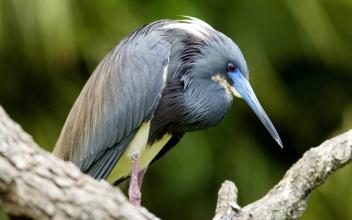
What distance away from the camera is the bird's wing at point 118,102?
326 centimetres

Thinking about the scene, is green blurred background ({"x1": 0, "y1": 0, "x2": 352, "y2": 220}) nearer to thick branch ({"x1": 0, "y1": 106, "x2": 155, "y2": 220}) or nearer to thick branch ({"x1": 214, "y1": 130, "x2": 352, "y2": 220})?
thick branch ({"x1": 214, "y1": 130, "x2": 352, "y2": 220})

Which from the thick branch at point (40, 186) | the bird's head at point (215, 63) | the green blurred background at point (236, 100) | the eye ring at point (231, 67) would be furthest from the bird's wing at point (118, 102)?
the thick branch at point (40, 186)

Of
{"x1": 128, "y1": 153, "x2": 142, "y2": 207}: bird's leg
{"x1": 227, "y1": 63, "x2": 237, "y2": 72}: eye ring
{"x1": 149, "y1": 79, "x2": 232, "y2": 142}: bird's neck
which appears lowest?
{"x1": 128, "y1": 153, "x2": 142, "y2": 207}: bird's leg

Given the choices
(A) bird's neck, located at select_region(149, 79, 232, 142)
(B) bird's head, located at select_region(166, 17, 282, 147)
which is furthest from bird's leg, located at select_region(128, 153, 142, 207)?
(B) bird's head, located at select_region(166, 17, 282, 147)

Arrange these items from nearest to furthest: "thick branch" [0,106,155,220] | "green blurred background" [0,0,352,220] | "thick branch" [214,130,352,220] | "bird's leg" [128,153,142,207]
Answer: "thick branch" [0,106,155,220]
"thick branch" [214,130,352,220]
"bird's leg" [128,153,142,207]
"green blurred background" [0,0,352,220]

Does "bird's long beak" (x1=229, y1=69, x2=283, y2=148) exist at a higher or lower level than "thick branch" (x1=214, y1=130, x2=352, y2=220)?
higher

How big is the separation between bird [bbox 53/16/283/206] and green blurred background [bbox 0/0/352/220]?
1.13 meters

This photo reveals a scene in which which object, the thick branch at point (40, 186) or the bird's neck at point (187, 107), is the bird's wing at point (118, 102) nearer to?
the bird's neck at point (187, 107)

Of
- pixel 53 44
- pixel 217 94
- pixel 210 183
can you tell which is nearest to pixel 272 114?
pixel 210 183

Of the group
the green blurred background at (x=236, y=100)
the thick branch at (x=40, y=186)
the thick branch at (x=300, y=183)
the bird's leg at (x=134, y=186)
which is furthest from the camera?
the green blurred background at (x=236, y=100)

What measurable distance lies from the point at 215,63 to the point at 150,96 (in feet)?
0.90

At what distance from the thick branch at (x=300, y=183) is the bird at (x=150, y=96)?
1.54ft

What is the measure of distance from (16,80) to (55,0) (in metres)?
0.49

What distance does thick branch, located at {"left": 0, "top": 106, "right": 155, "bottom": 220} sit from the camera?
74.7 inches
